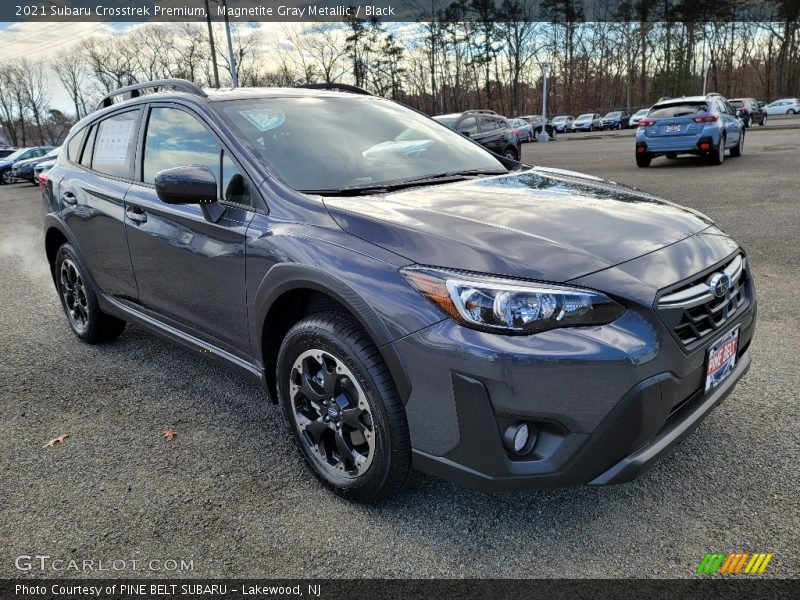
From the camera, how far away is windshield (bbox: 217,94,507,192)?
2957 mm

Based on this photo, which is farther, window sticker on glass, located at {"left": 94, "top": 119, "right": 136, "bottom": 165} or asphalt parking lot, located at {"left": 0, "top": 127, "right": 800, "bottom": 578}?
window sticker on glass, located at {"left": 94, "top": 119, "right": 136, "bottom": 165}

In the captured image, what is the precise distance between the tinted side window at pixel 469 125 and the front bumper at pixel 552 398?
51.4 feet

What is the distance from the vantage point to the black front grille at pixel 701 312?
2135 mm

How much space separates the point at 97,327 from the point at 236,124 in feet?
7.44

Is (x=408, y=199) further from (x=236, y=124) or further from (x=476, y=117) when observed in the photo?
(x=476, y=117)

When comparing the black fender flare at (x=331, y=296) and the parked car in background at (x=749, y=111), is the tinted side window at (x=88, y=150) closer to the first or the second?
the black fender flare at (x=331, y=296)

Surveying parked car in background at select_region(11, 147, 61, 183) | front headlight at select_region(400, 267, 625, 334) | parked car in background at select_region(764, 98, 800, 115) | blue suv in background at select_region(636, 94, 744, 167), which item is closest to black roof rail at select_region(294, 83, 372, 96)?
front headlight at select_region(400, 267, 625, 334)

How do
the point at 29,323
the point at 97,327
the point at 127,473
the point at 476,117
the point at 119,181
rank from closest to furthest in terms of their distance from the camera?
1. the point at 127,473
2. the point at 119,181
3. the point at 97,327
4. the point at 29,323
5. the point at 476,117

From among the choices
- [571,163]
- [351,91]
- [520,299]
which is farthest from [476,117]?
[520,299]

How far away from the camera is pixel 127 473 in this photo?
291 centimetres

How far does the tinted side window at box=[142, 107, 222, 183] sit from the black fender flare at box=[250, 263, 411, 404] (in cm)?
74

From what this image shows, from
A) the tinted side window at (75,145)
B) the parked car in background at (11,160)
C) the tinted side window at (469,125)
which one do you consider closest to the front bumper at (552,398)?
the tinted side window at (75,145)

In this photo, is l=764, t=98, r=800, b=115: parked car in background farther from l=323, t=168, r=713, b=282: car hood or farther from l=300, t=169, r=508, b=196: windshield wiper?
l=323, t=168, r=713, b=282: car hood

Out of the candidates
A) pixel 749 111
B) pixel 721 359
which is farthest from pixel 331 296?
pixel 749 111
